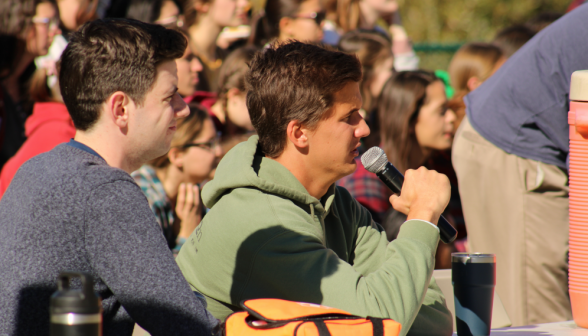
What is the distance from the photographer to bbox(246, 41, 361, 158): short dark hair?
2174 millimetres

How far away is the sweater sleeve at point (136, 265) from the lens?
1564 mm

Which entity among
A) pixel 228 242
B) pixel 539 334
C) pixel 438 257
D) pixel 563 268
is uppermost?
pixel 228 242

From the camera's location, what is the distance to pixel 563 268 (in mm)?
3225

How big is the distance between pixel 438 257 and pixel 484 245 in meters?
0.80

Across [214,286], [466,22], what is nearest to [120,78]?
[214,286]

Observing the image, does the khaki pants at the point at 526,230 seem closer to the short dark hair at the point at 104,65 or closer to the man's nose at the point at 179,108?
the man's nose at the point at 179,108

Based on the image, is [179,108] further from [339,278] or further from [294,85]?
[339,278]

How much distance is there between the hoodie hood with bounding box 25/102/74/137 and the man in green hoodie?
2.10 m

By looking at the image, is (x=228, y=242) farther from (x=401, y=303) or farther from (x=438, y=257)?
(x=438, y=257)

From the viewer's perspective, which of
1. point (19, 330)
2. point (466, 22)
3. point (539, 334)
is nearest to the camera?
point (19, 330)

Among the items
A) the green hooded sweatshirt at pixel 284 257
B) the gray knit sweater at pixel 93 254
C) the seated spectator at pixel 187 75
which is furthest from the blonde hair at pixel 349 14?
the gray knit sweater at pixel 93 254

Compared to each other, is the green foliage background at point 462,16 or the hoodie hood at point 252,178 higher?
the green foliage background at point 462,16

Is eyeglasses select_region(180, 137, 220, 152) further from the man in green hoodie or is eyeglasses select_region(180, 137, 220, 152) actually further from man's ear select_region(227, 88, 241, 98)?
the man in green hoodie

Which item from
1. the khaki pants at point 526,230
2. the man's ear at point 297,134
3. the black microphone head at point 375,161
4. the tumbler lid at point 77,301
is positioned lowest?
the khaki pants at point 526,230
